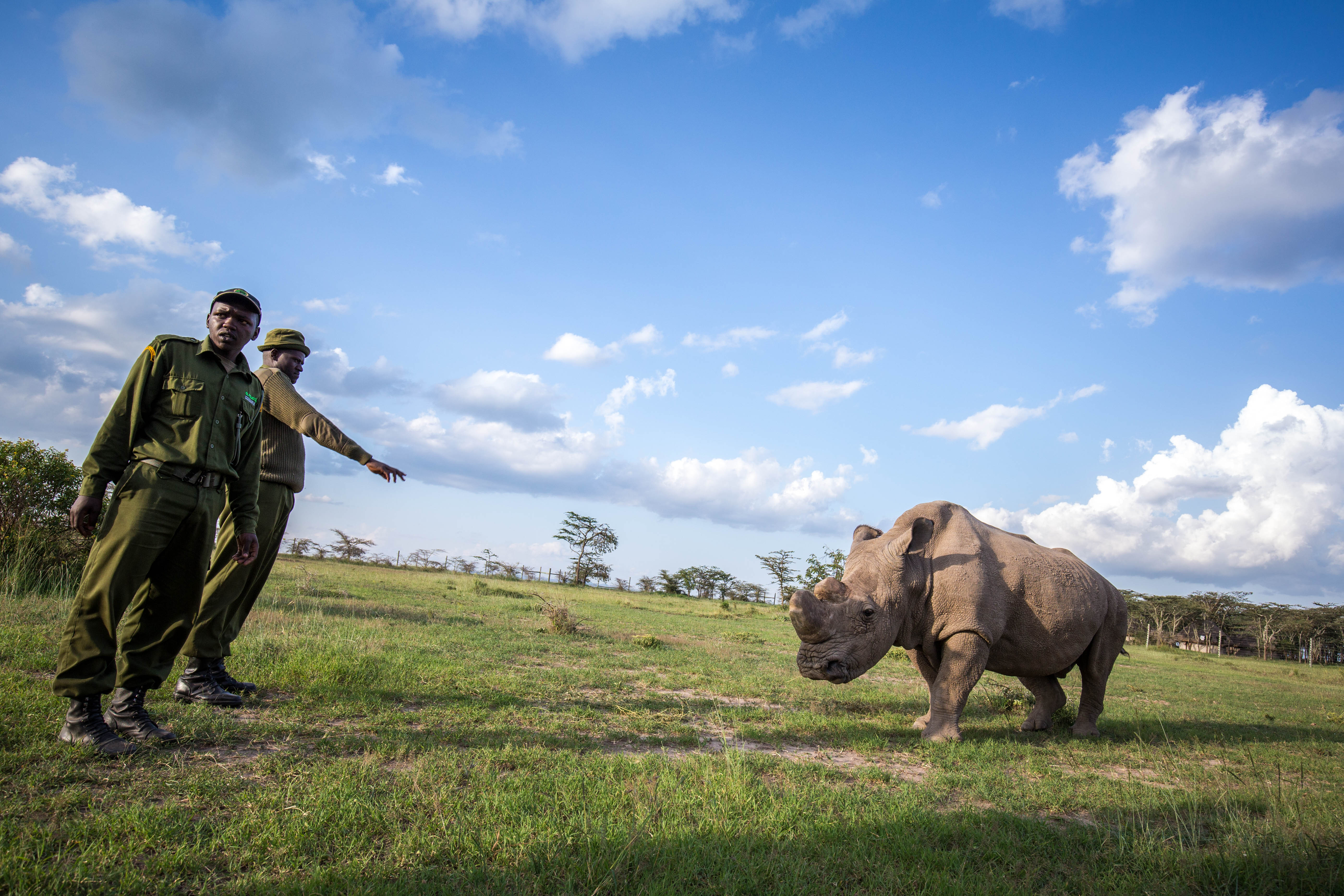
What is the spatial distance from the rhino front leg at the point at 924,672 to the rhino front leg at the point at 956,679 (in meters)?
0.21

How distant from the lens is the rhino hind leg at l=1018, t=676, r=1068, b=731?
6.62 m

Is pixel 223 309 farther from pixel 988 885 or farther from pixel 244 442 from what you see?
pixel 988 885

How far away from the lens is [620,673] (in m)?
7.93

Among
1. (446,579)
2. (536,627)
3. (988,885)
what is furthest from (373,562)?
(988,885)

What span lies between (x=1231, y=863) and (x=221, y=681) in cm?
647

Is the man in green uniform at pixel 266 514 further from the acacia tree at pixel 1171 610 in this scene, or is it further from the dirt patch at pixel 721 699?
the acacia tree at pixel 1171 610

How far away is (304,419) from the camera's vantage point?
532 cm

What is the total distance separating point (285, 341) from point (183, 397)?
2008 millimetres

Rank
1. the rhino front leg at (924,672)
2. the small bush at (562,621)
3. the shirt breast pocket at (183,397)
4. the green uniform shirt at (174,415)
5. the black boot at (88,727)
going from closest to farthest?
1. the black boot at (88,727)
2. the green uniform shirt at (174,415)
3. the shirt breast pocket at (183,397)
4. the rhino front leg at (924,672)
5. the small bush at (562,621)

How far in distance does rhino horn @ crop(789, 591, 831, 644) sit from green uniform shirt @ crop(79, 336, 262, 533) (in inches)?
169

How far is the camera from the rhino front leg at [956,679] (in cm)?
561

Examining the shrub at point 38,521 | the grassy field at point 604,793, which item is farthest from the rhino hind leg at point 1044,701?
the shrub at point 38,521

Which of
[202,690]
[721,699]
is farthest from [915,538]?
[202,690]

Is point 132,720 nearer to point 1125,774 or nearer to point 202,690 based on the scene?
point 202,690
